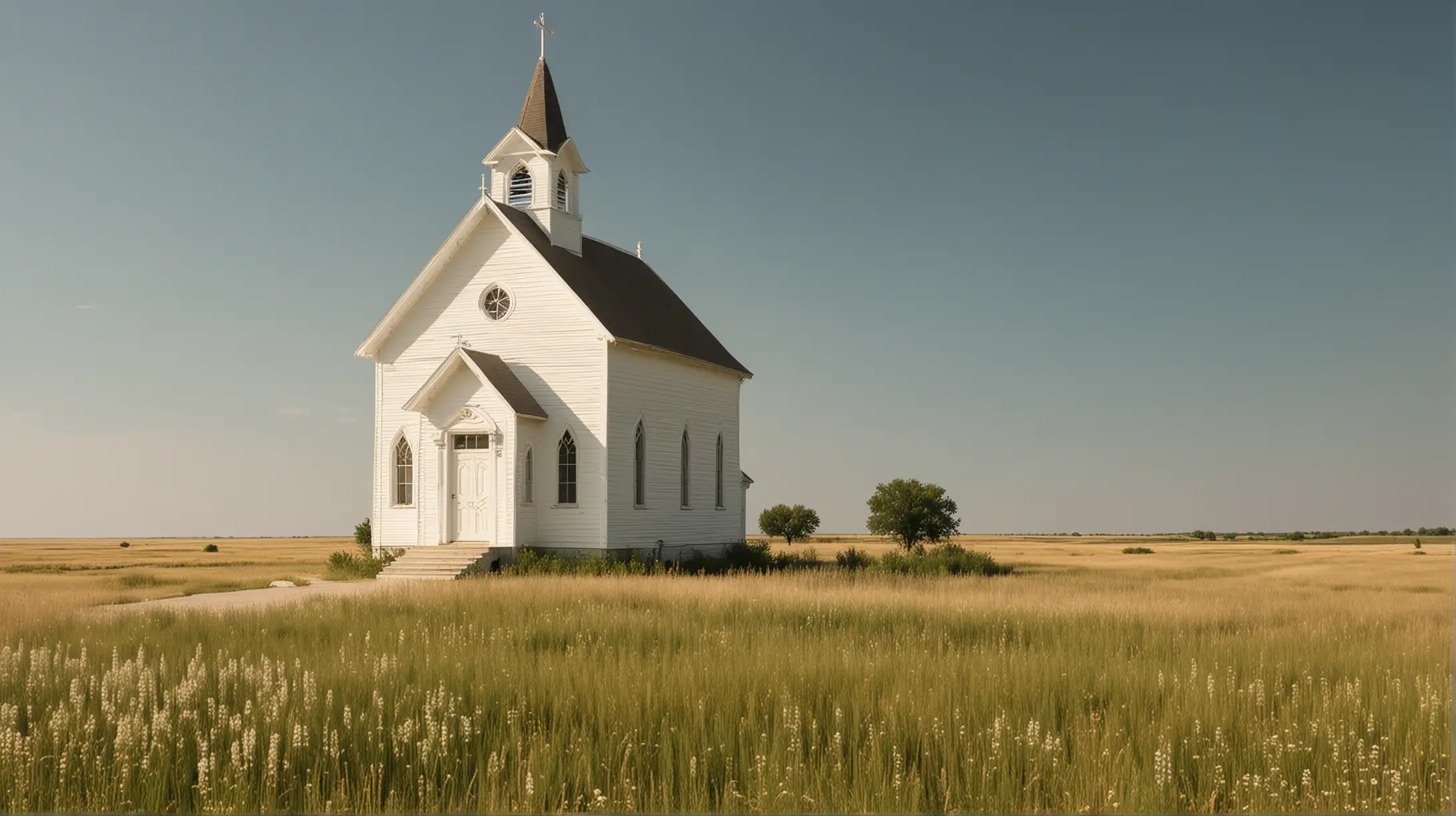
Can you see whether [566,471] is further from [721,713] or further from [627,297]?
[721,713]

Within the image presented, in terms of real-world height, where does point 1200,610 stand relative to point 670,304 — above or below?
below

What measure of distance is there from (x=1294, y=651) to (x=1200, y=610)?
6513 mm

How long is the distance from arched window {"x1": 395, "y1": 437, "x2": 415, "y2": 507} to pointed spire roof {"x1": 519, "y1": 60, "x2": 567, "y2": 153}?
11498 millimetres

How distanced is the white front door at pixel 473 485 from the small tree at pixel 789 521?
132ft

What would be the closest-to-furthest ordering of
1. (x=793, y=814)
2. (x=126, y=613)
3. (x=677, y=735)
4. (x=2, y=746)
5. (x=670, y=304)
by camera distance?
(x=793, y=814) → (x=2, y=746) → (x=677, y=735) → (x=126, y=613) → (x=670, y=304)

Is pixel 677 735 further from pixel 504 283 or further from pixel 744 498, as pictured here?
pixel 744 498

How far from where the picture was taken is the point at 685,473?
38.2 metres

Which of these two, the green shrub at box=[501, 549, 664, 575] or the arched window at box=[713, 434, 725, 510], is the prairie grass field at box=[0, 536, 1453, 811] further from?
the arched window at box=[713, 434, 725, 510]

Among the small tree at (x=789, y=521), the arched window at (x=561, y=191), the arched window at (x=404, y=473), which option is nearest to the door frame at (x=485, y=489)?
the arched window at (x=404, y=473)

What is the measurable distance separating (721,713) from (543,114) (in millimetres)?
32042

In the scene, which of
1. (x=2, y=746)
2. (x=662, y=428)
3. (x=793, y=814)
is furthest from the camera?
(x=662, y=428)

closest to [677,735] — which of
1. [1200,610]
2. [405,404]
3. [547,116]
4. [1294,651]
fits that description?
[1294,651]

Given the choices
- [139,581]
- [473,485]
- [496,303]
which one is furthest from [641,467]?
Result: [139,581]

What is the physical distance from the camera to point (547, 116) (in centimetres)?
3866
